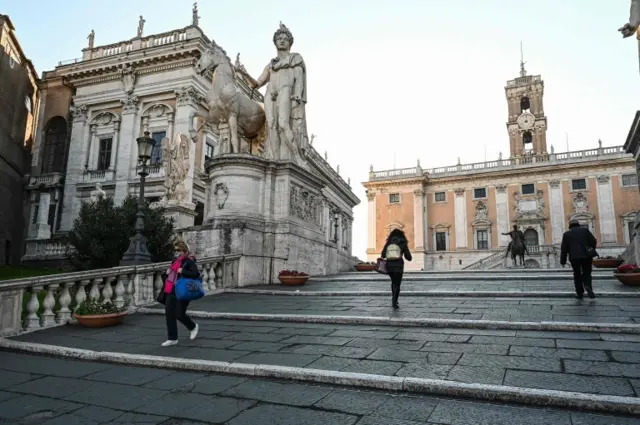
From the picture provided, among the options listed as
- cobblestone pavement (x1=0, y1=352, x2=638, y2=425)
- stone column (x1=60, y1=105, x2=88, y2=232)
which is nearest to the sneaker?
cobblestone pavement (x1=0, y1=352, x2=638, y2=425)

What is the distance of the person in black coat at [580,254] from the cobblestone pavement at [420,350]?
9.56 ft

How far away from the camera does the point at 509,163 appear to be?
48438 millimetres

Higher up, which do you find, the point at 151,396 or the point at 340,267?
the point at 340,267

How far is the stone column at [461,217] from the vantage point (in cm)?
4834

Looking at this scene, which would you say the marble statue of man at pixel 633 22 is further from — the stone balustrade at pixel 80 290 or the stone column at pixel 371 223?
the stone column at pixel 371 223

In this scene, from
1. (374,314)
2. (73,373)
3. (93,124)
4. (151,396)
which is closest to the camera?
(151,396)

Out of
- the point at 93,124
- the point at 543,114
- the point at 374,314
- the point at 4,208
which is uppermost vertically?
the point at 543,114

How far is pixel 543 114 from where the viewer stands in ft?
182

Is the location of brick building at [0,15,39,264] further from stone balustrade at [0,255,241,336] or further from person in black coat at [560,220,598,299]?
person in black coat at [560,220,598,299]

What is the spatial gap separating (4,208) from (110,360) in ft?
98.5

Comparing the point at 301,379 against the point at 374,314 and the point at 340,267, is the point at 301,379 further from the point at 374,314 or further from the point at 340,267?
the point at 340,267

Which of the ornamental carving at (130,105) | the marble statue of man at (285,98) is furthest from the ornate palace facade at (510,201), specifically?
the ornamental carving at (130,105)

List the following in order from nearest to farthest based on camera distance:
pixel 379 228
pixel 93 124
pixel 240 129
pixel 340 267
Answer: pixel 240 129, pixel 340 267, pixel 93 124, pixel 379 228

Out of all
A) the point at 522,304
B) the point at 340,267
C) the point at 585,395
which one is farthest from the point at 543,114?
the point at 585,395
